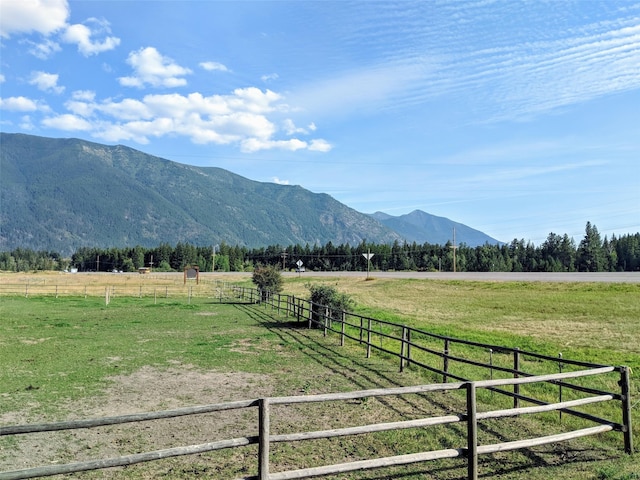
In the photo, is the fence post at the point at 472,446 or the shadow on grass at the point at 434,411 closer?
the fence post at the point at 472,446

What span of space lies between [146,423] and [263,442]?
4548 millimetres

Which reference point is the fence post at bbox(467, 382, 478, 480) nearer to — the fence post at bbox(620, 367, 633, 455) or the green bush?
the fence post at bbox(620, 367, 633, 455)

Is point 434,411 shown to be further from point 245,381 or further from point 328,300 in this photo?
point 328,300

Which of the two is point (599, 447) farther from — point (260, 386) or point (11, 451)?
point (11, 451)

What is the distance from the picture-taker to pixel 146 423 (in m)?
8.35

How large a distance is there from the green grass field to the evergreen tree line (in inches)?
2370

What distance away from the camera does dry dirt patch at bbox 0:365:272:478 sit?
268 inches

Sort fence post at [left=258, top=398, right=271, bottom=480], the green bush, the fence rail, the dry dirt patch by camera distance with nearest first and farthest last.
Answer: the fence rail → fence post at [left=258, top=398, right=271, bottom=480] → the dry dirt patch → the green bush

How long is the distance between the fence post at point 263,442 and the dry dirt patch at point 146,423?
2326mm

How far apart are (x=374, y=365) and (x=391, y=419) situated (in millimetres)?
5031

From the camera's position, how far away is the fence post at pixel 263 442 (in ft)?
15.5

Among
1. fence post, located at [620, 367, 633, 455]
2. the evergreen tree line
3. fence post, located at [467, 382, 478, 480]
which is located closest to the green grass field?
fence post, located at [620, 367, 633, 455]

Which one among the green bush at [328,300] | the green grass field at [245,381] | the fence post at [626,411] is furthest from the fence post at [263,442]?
the green bush at [328,300]

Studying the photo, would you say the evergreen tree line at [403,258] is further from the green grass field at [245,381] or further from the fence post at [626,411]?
the fence post at [626,411]
